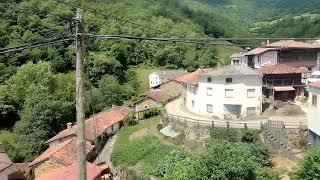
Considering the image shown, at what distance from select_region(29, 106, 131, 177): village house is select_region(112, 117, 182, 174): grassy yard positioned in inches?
91.5

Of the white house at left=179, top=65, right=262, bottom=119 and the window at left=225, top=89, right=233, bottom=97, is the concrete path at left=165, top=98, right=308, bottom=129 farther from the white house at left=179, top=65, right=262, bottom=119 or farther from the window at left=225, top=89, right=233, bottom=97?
the window at left=225, top=89, right=233, bottom=97

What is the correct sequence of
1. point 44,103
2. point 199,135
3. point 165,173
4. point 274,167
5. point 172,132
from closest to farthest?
point 274,167
point 165,173
point 199,135
point 172,132
point 44,103

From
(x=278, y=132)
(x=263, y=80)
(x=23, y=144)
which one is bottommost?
(x=23, y=144)

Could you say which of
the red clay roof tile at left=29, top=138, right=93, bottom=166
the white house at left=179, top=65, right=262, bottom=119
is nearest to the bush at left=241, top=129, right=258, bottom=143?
the white house at left=179, top=65, right=262, bottom=119

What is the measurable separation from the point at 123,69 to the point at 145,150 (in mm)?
52520

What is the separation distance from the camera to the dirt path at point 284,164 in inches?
1115

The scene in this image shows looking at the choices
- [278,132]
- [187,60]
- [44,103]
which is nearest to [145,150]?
[278,132]

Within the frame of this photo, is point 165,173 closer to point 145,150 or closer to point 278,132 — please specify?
point 145,150

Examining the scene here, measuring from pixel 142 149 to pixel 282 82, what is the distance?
14.8m

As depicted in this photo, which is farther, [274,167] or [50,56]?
[50,56]

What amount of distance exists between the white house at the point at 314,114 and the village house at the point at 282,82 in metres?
9.83

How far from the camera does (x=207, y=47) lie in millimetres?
109125

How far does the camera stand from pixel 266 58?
48062 mm

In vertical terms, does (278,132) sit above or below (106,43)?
below
